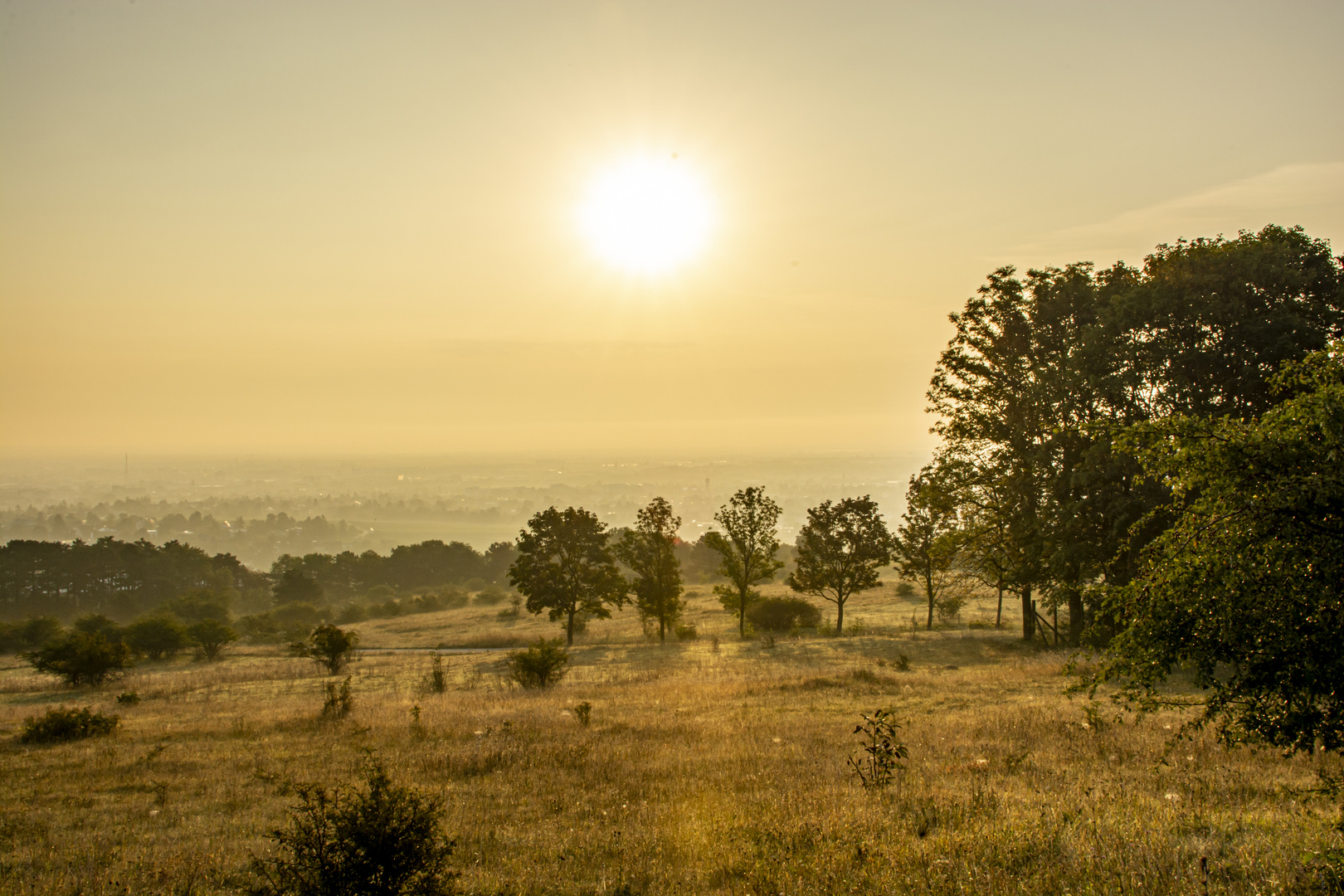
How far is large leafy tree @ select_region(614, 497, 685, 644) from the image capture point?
→ 41625mm

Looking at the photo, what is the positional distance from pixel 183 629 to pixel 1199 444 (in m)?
55.6

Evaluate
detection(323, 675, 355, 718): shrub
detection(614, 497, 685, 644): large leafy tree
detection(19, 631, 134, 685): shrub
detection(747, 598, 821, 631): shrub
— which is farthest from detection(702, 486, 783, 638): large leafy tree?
detection(19, 631, 134, 685): shrub

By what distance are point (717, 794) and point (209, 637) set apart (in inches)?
1835

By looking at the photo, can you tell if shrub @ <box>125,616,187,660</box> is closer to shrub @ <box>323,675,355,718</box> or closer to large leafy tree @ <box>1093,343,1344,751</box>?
shrub @ <box>323,675,355,718</box>

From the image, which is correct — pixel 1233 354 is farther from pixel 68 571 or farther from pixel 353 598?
pixel 68 571

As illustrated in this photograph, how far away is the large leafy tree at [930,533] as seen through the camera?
91.0 ft

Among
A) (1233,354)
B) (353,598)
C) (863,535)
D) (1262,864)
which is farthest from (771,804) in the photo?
(353,598)

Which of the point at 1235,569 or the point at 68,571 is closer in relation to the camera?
the point at 1235,569

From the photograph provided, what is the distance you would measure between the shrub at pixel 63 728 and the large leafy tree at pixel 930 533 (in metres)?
26.7

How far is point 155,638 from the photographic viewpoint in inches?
1704

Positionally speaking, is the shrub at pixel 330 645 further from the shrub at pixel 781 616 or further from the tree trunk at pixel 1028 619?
the tree trunk at pixel 1028 619

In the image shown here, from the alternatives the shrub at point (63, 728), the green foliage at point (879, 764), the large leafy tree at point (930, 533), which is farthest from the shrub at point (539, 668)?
the green foliage at point (879, 764)

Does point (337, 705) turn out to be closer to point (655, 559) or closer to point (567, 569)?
point (655, 559)

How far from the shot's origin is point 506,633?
163ft
